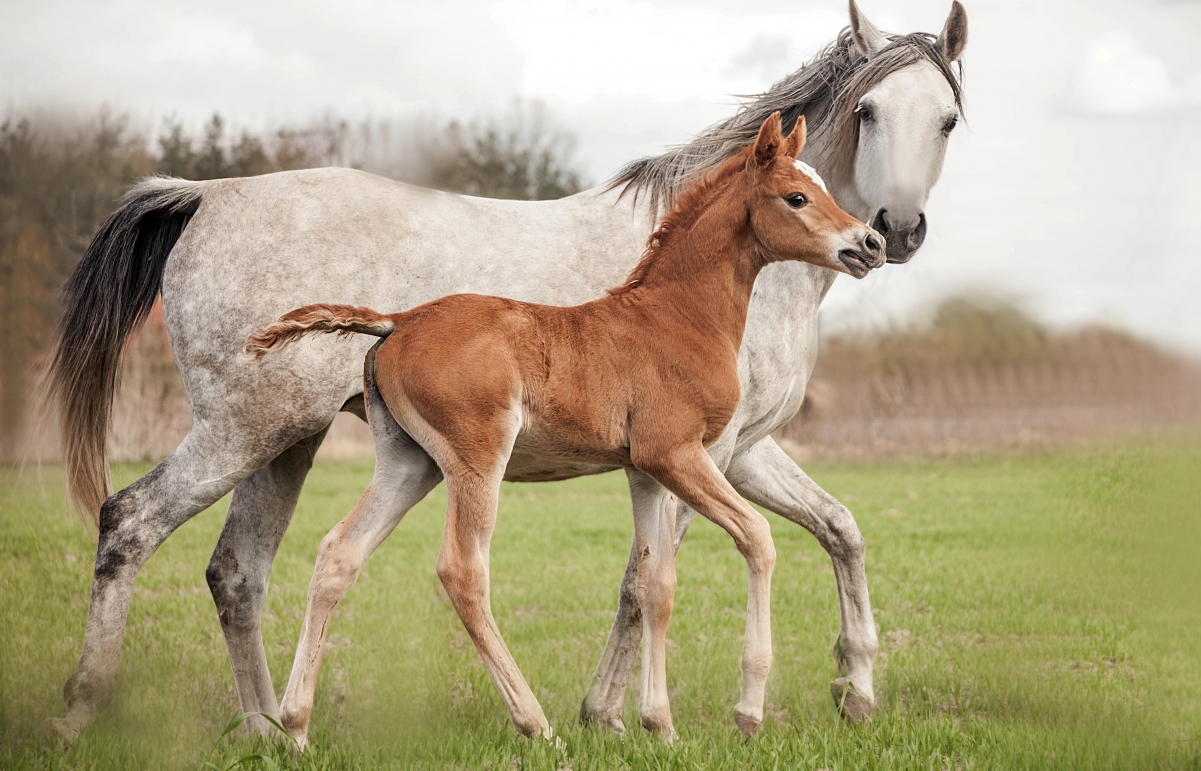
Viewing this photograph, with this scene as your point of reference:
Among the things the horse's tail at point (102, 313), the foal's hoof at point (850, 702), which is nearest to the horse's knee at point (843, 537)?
the foal's hoof at point (850, 702)

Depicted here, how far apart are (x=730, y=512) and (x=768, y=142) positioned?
1.29 meters

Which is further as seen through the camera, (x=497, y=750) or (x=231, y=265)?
(x=231, y=265)

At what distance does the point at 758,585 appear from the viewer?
326cm

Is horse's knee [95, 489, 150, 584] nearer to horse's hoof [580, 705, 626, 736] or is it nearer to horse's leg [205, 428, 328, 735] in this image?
horse's leg [205, 428, 328, 735]

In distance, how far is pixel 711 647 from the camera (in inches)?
222

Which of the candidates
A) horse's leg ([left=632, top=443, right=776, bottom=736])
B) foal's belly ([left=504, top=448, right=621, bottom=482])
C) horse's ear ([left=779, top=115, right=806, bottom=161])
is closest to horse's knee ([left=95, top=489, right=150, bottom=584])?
foal's belly ([left=504, top=448, right=621, bottom=482])

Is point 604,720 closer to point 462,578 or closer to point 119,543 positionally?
point 462,578

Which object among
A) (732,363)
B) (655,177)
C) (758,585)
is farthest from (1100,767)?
(655,177)

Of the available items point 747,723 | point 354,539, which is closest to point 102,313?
point 354,539

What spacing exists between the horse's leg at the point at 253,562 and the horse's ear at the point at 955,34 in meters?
→ 3.37

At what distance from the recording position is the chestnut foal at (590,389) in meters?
3.15

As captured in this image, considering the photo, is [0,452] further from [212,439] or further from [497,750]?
[497,750]

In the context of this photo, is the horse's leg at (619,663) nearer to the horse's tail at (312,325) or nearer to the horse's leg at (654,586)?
the horse's leg at (654,586)

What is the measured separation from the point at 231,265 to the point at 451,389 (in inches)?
62.8
